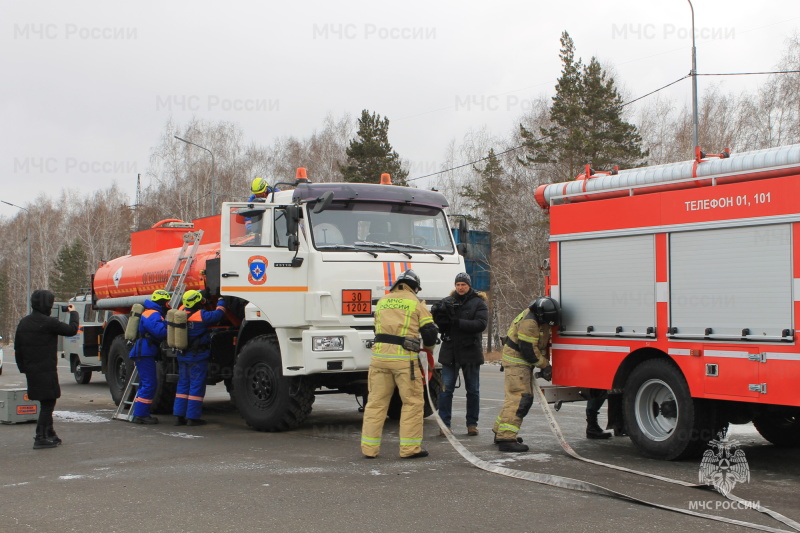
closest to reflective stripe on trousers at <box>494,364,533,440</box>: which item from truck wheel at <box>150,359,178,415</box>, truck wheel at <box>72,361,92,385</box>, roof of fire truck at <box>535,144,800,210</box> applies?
roof of fire truck at <box>535,144,800,210</box>

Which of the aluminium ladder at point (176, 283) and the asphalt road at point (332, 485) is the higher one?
the aluminium ladder at point (176, 283)

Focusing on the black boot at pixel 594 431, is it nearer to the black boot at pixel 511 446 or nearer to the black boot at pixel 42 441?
the black boot at pixel 511 446

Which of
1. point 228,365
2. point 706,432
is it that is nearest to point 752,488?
point 706,432

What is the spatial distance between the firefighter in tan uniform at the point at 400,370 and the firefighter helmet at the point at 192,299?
11.4ft

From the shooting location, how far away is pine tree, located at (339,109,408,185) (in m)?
36.9

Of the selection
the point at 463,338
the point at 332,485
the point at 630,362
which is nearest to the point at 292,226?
the point at 463,338

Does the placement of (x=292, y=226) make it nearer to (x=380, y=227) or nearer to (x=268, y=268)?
(x=268, y=268)

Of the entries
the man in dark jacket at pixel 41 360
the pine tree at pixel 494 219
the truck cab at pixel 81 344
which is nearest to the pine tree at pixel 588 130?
the pine tree at pixel 494 219

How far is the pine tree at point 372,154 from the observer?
121 feet

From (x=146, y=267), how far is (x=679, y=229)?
27.9ft

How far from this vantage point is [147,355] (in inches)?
450

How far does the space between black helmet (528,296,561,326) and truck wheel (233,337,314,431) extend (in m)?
2.99

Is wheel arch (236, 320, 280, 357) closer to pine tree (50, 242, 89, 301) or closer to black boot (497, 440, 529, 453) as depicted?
black boot (497, 440, 529, 453)

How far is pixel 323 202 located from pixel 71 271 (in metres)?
48.8
